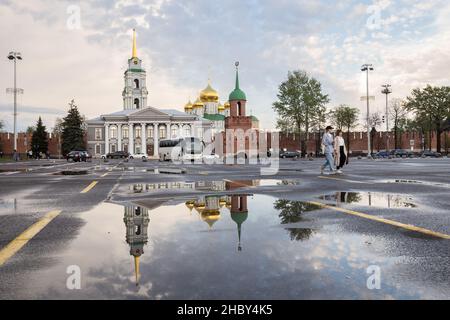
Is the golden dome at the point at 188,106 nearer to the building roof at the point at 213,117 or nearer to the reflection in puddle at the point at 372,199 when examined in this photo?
the building roof at the point at 213,117

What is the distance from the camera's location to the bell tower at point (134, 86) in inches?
4390

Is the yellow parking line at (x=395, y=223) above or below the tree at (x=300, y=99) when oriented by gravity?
below

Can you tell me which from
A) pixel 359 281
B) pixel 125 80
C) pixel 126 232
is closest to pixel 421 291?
pixel 359 281

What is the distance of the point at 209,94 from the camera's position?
12144cm

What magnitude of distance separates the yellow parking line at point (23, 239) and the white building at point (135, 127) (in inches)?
3863

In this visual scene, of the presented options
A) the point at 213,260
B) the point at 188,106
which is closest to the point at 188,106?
the point at 188,106

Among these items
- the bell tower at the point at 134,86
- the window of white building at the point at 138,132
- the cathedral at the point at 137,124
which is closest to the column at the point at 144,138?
the cathedral at the point at 137,124

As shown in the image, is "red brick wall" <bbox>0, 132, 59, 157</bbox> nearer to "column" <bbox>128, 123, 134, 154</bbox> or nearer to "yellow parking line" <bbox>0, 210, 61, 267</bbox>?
"column" <bbox>128, 123, 134, 154</bbox>

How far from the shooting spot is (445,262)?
3.66m

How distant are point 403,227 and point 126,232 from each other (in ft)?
11.6

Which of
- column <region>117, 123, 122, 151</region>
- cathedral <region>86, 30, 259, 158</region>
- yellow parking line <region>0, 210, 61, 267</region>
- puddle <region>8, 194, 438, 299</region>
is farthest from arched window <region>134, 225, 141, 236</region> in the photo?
column <region>117, 123, 122, 151</region>

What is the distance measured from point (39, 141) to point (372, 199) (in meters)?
95.6
